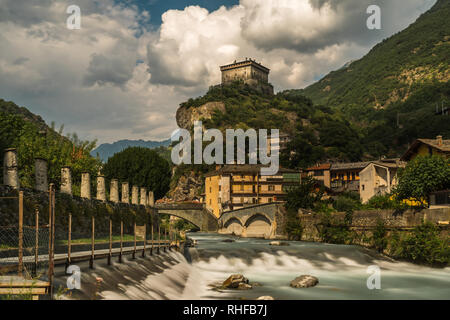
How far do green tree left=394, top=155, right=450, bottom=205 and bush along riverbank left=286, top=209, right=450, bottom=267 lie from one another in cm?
241

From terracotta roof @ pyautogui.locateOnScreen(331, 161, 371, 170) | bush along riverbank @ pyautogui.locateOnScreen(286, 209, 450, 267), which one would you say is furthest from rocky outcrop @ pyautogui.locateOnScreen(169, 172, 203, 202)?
bush along riverbank @ pyautogui.locateOnScreen(286, 209, 450, 267)

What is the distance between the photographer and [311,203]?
59.9 meters

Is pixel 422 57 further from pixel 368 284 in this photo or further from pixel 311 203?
pixel 368 284

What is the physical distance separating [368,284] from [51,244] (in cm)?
2103

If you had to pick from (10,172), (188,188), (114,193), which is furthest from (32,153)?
(188,188)

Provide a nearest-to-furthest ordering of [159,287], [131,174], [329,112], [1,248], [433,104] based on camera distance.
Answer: [1,248]
[159,287]
[131,174]
[433,104]
[329,112]

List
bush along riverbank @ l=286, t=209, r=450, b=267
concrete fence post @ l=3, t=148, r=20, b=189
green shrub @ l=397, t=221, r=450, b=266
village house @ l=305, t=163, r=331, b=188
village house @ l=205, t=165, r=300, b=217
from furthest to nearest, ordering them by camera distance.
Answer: village house @ l=305, t=163, r=331, b=188 → village house @ l=205, t=165, r=300, b=217 → bush along riverbank @ l=286, t=209, r=450, b=267 → green shrub @ l=397, t=221, r=450, b=266 → concrete fence post @ l=3, t=148, r=20, b=189

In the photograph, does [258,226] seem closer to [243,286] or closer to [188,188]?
[243,286]

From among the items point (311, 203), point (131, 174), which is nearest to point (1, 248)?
point (311, 203)

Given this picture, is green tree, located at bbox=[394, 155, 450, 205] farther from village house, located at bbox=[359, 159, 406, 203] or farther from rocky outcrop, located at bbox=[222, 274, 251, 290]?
rocky outcrop, located at bbox=[222, 274, 251, 290]

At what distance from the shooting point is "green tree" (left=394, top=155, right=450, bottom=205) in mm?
36875

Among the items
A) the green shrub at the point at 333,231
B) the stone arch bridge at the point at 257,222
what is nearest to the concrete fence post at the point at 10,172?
the green shrub at the point at 333,231

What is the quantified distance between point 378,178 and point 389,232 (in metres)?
25.3

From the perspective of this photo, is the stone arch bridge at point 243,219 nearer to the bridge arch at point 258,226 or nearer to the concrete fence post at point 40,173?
the bridge arch at point 258,226
